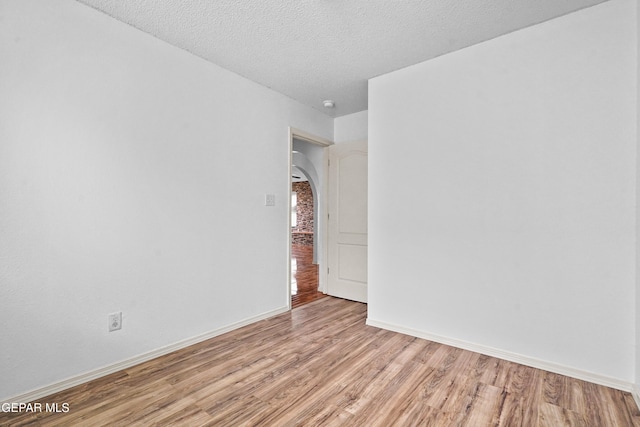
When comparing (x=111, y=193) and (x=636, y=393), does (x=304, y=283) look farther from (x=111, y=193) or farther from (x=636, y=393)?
(x=636, y=393)

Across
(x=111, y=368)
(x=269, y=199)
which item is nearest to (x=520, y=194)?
(x=269, y=199)

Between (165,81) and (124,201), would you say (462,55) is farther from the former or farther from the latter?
(124,201)

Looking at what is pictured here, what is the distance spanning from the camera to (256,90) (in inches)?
126

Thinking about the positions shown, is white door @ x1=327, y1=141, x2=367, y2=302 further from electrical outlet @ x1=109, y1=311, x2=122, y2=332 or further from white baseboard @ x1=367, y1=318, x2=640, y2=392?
electrical outlet @ x1=109, y1=311, x2=122, y2=332

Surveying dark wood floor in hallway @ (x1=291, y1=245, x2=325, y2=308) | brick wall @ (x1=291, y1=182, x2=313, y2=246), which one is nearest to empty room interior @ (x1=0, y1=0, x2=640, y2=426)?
dark wood floor in hallway @ (x1=291, y1=245, x2=325, y2=308)

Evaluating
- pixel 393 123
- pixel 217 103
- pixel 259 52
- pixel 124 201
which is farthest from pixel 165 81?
pixel 393 123

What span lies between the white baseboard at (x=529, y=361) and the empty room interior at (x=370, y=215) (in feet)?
0.05

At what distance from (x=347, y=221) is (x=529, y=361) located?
2305 millimetres

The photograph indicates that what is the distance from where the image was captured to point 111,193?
2.15 m

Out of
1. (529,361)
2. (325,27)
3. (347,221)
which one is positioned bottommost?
(529,361)

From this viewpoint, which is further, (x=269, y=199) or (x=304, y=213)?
(x=304, y=213)

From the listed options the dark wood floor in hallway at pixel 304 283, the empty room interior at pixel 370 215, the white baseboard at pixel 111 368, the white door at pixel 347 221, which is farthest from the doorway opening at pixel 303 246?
the empty room interior at pixel 370 215

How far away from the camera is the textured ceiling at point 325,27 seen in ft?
6.73

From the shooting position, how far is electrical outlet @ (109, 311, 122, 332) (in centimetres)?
213
